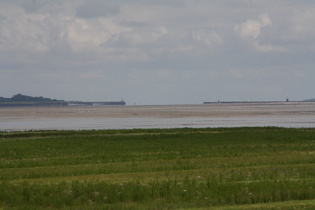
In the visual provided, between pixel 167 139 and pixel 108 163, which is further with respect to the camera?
pixel 167 139

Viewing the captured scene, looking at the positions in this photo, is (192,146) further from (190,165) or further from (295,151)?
(190,165)

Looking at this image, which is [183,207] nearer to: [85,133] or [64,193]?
[64,193]

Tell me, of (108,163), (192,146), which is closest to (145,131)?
(192,146)

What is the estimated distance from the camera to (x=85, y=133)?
6525cm

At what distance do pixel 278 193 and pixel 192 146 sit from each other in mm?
23703

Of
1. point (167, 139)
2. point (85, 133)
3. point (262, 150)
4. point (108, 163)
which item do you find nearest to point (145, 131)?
point (85, 133)

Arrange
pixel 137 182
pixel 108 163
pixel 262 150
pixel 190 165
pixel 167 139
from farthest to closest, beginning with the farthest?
pixel 167 139, pixel 262 150, pixel 108 163, pixel 190 165, pixel 137 182

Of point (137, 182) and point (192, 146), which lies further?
point (192, 146)

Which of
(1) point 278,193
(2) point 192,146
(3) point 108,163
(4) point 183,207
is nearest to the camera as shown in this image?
(4) point 183,207

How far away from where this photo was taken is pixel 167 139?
53.0m

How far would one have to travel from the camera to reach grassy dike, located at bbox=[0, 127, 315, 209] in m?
21.1

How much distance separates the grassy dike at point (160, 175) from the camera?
69.1 feet

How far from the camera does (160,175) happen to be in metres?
27.7

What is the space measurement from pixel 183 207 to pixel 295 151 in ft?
69.4
